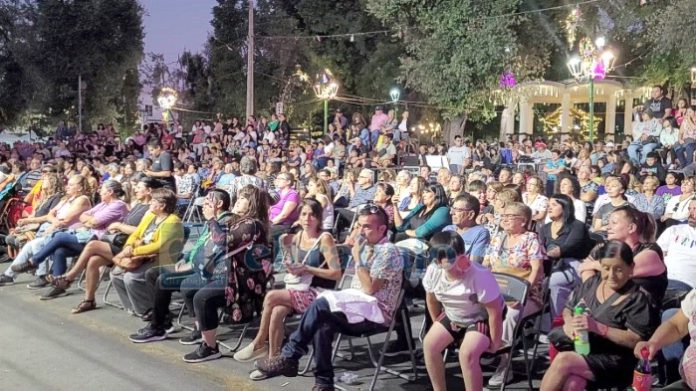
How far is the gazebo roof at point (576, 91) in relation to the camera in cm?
2698

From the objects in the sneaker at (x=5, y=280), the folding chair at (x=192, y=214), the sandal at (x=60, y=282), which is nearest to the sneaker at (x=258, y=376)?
the sandal at (x=60, y=282)

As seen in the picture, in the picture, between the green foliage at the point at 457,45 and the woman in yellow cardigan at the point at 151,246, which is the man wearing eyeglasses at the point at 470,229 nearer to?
the woman in yellow cardigan at the point at 151,246

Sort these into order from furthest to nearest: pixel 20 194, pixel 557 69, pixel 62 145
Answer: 1. pixel 557 69
2. pixel 62 145
3. pixel 20 194

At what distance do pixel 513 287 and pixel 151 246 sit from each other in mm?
3358

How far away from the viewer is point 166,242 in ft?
22.1

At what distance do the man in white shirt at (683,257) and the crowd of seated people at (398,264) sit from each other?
16mm

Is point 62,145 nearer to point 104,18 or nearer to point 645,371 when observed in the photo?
point 104,18

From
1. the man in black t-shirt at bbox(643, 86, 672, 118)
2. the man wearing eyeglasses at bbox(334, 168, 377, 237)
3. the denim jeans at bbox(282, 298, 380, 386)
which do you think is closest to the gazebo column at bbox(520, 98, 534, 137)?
the man in black t-shirt at bbox(643, 86, 672, 118)

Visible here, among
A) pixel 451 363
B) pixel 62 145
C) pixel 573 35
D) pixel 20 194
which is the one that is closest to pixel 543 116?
pixel 573 35

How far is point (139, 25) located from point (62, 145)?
872 cm

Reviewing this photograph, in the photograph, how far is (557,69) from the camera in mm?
30234

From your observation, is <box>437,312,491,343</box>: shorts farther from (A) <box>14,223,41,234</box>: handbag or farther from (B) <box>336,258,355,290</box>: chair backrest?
(A) <box>14,223,41,234</box>: handbag

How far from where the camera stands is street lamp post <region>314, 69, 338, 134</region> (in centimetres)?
2543

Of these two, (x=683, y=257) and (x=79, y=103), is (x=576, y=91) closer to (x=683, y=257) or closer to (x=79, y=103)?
(x=79, y=103)
